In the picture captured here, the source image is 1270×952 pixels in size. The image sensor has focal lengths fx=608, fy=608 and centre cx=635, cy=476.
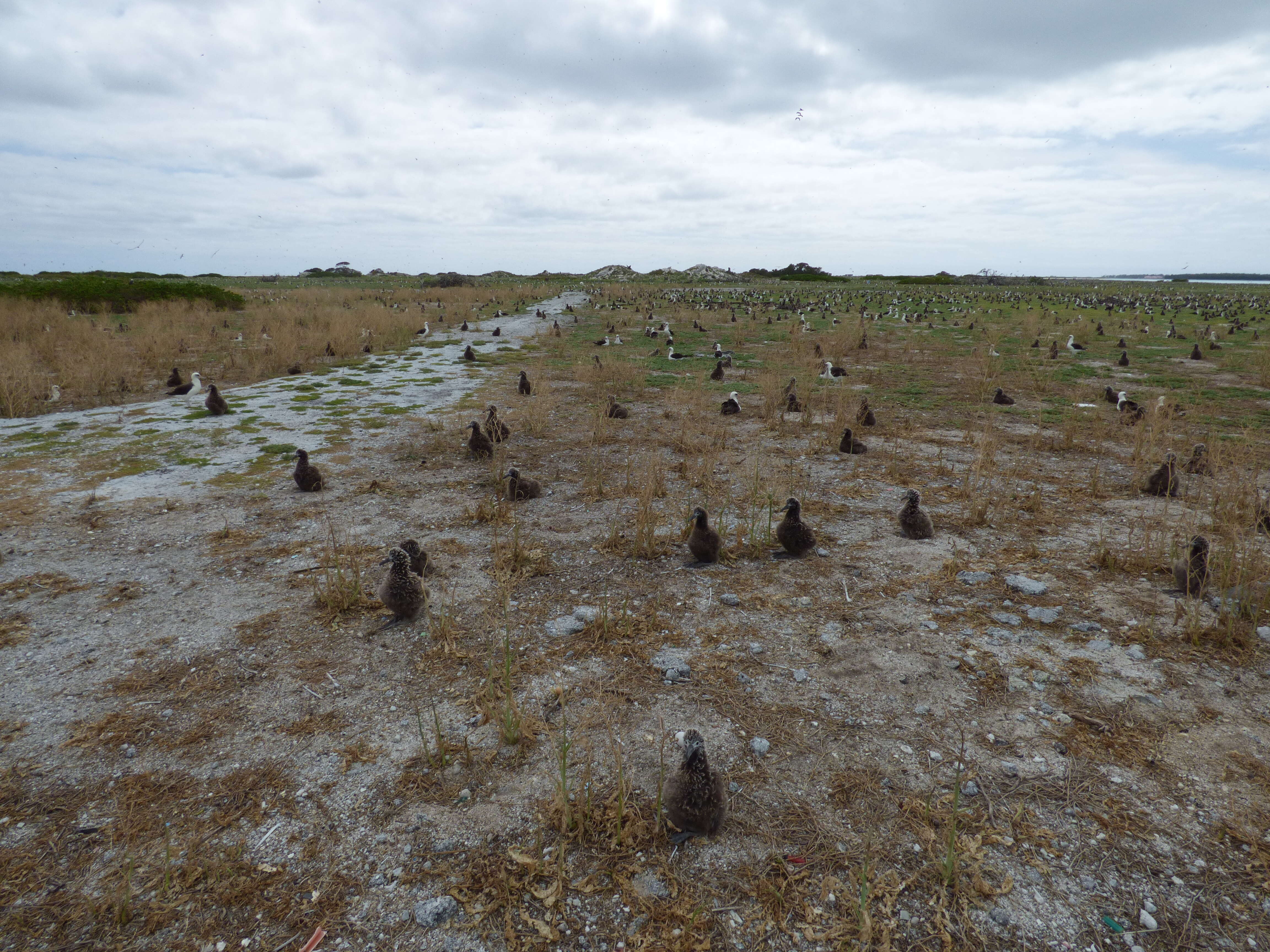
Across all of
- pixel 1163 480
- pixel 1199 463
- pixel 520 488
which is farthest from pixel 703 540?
pixel 1199 463

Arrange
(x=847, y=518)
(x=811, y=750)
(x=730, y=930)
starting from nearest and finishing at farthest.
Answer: (x=730, y=930)
(x=811, y=750)
(x=847, y=518)

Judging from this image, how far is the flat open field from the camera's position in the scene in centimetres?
283

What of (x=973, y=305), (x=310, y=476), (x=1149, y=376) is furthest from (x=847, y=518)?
(x=973, y=305)

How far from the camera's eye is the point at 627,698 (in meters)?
4.21

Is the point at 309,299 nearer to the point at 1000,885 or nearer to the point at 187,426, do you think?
the point at 187,426

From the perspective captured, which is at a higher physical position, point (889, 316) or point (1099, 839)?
point (889, 316)

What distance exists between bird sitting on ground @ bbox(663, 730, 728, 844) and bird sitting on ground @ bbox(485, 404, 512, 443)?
6.55 metres

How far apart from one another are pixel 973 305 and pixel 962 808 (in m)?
41.4

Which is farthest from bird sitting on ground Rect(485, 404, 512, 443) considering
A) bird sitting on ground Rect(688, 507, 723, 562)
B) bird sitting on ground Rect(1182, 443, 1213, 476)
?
bird sitting on ground Rect(1182, 443, 1213, 476)

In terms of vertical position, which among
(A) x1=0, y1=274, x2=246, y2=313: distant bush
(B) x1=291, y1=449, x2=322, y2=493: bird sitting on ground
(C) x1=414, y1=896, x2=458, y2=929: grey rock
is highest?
(A) x1=0, y1=274, x2=246, y2=313: distant bush

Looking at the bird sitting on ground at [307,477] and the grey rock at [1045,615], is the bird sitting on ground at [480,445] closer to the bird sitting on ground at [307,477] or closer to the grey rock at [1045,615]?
the bird sitting on ground at [307,477]

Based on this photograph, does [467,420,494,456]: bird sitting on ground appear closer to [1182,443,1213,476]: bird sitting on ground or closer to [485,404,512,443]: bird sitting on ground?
[485,404,512,443]: bird sitting on ground

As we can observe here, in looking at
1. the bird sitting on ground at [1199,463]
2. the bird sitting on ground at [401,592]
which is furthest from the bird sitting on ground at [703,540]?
the bird sitting on ground at [1199,463]

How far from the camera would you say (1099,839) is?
3.08 meters
